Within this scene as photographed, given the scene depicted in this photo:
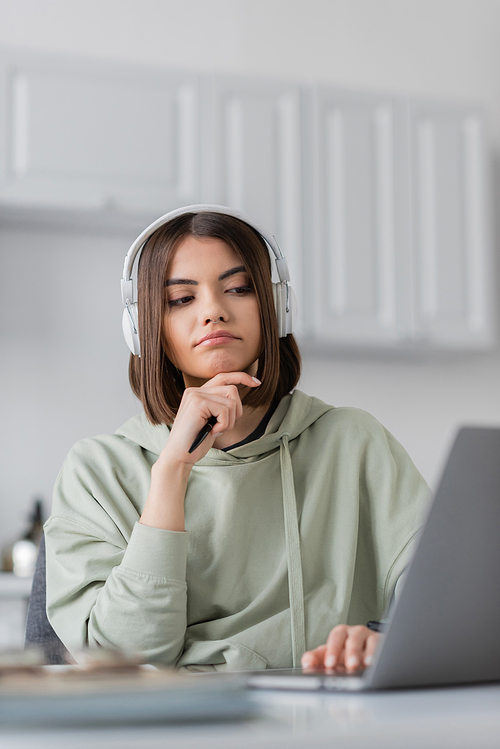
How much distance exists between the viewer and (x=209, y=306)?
3.64 feet

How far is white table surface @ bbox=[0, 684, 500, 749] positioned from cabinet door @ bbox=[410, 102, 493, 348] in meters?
2.38

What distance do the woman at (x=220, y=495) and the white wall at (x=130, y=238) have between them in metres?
1.45

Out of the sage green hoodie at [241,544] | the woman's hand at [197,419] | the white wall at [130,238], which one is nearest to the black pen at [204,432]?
the woman's hand at [197,419]

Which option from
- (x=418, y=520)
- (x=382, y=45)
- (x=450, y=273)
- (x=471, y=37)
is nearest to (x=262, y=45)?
(x=382, y=45)

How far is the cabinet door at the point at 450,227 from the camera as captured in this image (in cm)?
272

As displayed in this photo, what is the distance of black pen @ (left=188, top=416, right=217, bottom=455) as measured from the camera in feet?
3.19

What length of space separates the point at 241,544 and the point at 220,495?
7 cm

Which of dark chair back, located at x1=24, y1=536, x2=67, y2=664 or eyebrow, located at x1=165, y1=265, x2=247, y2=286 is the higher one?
eyebrow, located at x1=165, y1=265, x2=247, y2=286

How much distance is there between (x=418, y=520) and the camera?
1.08m

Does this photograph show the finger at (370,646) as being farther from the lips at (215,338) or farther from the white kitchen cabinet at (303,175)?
the white kitchen cabinet at (303,175)

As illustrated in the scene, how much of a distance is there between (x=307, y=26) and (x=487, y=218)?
109cm

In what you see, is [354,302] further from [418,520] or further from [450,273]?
[418,520]

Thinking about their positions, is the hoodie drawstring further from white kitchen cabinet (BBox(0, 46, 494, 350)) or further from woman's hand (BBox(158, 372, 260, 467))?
white kitchen cabinet (BBox(0, 46, 494, 350))

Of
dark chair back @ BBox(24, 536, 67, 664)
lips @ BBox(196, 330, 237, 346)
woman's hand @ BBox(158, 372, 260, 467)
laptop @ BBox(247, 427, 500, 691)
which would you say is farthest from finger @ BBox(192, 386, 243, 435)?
laptop @ BBox(247, 427, 500, 691)
